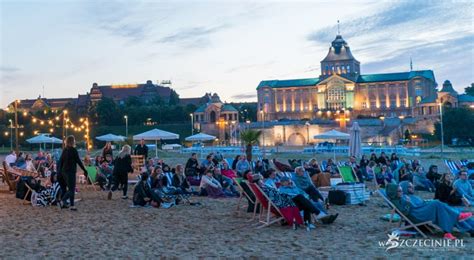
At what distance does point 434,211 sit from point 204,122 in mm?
74718

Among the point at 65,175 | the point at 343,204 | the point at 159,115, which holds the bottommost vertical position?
the point at 343,204

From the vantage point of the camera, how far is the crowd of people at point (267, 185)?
286 inches

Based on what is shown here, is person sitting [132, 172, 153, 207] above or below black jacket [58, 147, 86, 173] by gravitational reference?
below

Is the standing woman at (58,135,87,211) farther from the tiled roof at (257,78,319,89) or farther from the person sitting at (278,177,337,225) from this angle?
the tiled roof at (257,78,319,89)

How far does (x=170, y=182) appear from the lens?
38.2ft

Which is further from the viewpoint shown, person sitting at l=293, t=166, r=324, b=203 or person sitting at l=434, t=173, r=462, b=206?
person sitting at l=434, t=173, r=462, b=206

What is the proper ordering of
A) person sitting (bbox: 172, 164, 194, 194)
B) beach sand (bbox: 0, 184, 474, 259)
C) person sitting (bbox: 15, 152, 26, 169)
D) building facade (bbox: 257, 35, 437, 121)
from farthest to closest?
building facade (bbox: 257, 35, 437, 121), person sitting (bbox: 15, 152, 26, 169), person sitting (bbox: 172, 164, 194, 194), beach sand (bbox: 0, 184, 474, 259)

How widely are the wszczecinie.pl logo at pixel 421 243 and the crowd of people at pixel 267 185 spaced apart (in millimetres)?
203

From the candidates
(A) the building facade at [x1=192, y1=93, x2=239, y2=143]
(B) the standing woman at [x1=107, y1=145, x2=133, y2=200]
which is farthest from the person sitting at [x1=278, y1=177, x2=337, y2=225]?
(A) the building facade at [x1=192, y1=93, x2=239, y2=143]

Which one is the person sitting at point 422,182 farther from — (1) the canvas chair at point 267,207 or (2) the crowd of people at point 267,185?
(1) the canvas chair at point 267,207

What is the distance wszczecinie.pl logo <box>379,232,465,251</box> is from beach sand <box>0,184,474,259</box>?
11 cm

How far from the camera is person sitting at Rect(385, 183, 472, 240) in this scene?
273 inches

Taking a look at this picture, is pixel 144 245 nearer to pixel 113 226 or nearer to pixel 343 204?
pixel 113 226

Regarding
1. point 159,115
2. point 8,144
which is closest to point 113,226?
point 8,144
